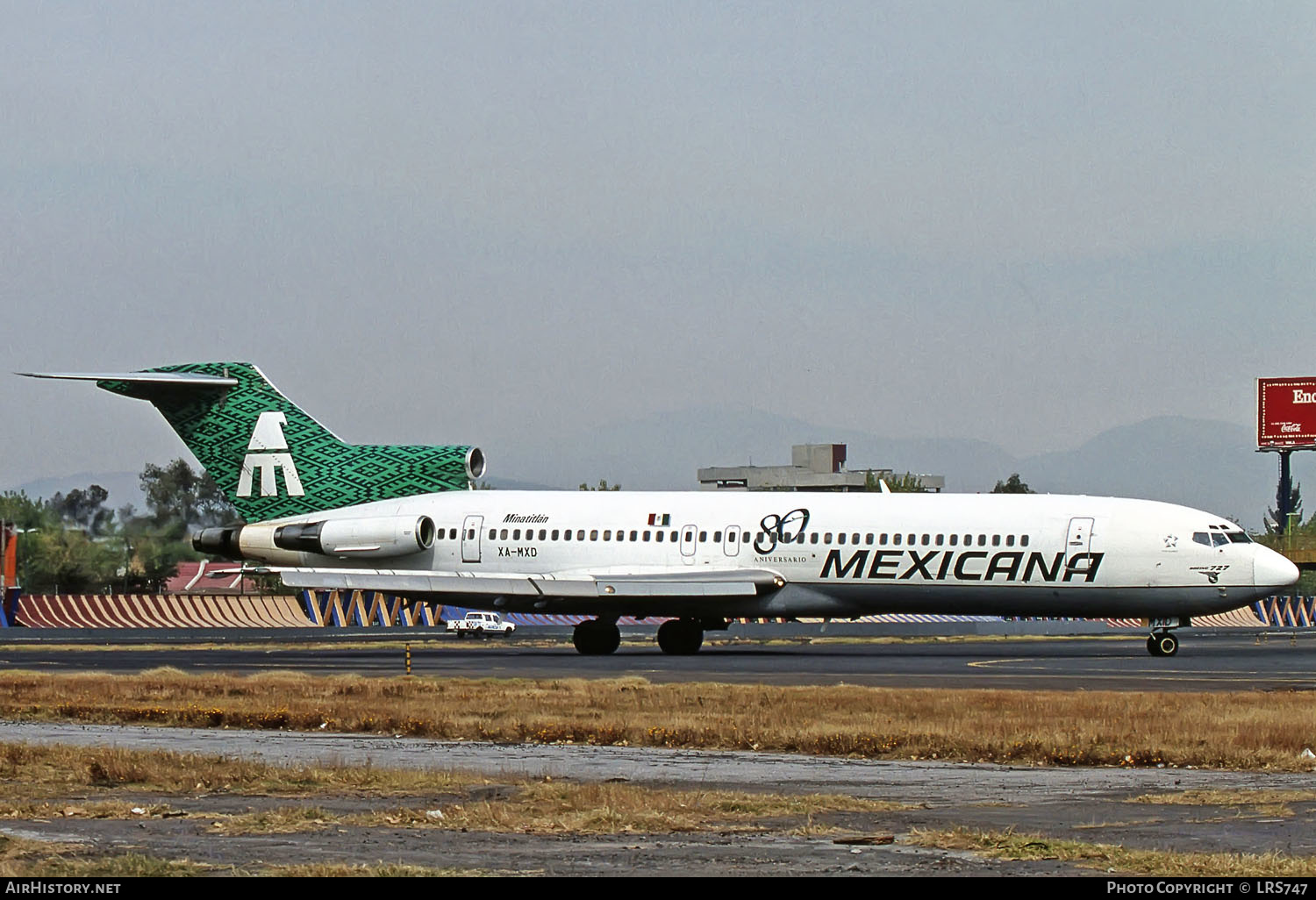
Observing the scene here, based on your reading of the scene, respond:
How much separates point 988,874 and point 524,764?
30.3 feet

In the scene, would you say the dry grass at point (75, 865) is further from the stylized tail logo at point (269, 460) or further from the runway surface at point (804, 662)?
the stylized tail logo at point (269, 460)

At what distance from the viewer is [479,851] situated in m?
13.1

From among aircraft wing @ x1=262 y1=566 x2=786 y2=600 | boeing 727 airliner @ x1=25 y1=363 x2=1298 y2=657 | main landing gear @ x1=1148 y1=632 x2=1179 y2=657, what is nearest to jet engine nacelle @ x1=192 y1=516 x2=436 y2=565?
boeing 727 airliner @ x1=25 y1=363 x2=1298 y2=657

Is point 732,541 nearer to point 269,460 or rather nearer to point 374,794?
point 269,460

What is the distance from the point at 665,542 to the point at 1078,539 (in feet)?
36.3

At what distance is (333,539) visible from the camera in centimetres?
5453

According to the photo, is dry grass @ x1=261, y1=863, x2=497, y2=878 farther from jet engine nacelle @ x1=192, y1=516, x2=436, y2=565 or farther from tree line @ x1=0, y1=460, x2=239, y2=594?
tree line @ x1=0, y1=460, x2=239, y2=594

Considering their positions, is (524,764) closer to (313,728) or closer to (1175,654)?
(313,728)

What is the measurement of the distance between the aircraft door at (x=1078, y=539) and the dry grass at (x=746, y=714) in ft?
53.7

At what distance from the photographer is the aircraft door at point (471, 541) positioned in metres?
53.7

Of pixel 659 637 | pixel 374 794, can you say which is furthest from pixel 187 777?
pixel 659 637
